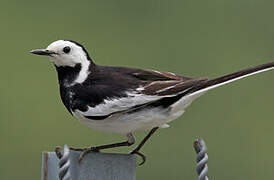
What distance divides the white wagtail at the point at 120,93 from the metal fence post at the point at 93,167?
320 mm

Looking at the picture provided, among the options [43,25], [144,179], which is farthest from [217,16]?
[144,179]

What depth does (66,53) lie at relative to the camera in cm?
393

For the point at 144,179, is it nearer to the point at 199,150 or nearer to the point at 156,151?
the point at 156,151

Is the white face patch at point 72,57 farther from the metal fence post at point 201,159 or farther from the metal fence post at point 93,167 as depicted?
the metal fence post at point 201,159

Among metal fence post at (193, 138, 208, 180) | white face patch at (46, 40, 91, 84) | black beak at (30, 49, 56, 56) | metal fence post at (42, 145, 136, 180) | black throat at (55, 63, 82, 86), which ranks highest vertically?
black beak at (30, 49, 56, 56)

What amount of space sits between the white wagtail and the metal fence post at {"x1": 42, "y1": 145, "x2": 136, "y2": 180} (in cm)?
32

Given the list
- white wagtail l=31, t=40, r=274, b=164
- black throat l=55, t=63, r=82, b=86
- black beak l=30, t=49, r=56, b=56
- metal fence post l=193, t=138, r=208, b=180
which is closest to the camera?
metal fence post l=193, t=138, r=208, b=180

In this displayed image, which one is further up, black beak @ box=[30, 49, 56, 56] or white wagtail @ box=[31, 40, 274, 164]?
black beak @ box=[30, 49, 56, 56]

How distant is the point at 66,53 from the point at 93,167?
906 mm

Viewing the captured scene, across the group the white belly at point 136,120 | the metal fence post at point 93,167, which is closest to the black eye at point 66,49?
the white belly at point 136,120

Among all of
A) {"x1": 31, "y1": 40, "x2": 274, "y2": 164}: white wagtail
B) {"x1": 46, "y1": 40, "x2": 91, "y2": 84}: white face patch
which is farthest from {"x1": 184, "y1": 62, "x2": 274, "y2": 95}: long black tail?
{"x1": 46, "y1": 40, "x2": 91, "y2": 84}: white face patch

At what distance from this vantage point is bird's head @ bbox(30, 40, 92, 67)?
3883mm

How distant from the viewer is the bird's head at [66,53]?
3.88m

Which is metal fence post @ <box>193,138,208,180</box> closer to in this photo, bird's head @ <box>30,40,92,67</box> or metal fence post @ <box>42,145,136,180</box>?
metal fence post @ <box>42,145,136,180</box>
